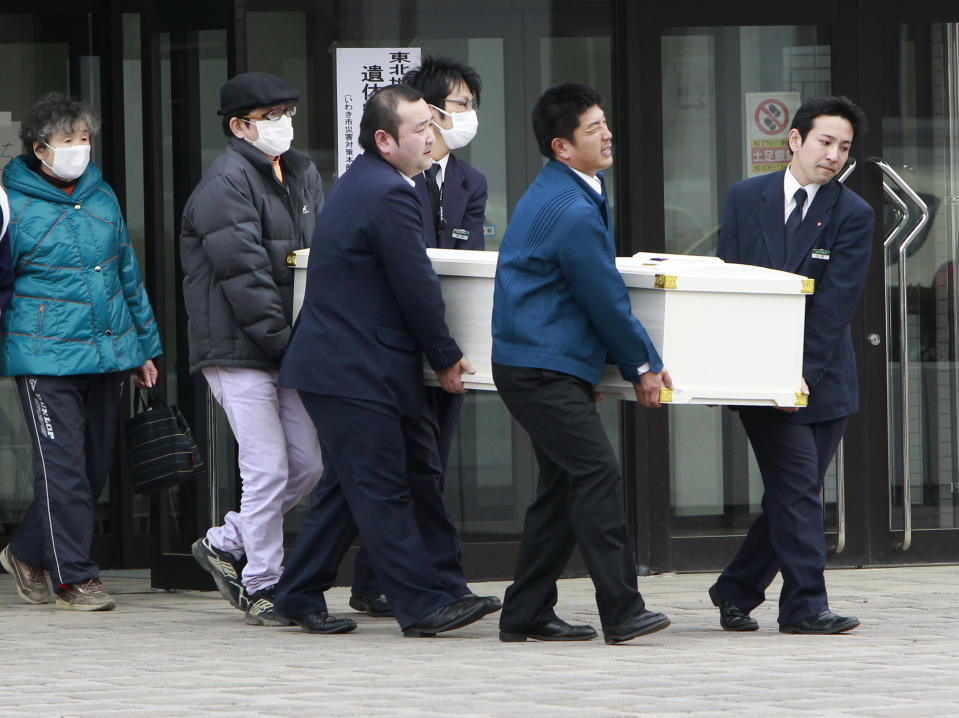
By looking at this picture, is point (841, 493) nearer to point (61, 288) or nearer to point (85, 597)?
point (85, 597)

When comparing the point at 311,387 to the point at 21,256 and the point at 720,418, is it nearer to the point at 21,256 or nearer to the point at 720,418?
the point at 21,256

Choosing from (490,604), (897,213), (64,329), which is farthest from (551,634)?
(897,213)

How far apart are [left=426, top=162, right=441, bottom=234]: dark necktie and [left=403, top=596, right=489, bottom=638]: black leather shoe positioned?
153 cm

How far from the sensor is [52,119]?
742 centimetres

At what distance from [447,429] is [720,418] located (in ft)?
6.98

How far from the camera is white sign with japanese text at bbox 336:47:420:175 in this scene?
8.15 m

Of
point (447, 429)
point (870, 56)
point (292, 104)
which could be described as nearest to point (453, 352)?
point (447, 429)

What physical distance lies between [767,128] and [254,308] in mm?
3033

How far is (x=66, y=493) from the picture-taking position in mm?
7359

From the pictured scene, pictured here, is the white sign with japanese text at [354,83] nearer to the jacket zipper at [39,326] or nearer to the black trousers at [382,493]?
the jacket zipper at [39,326]

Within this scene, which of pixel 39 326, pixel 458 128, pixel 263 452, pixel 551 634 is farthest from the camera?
pixel 39 326

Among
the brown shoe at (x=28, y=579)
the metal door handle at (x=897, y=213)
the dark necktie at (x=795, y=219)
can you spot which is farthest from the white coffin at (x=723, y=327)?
the brown shoe at (x=28, y=579)

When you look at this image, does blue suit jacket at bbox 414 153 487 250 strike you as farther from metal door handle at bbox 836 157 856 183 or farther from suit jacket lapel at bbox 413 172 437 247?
metal door handle at bbox 836 157 856 183

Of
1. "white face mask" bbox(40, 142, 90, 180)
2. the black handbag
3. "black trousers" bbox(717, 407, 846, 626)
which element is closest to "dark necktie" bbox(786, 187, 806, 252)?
"black trousers" bbox(717, 407, 846, 626)
